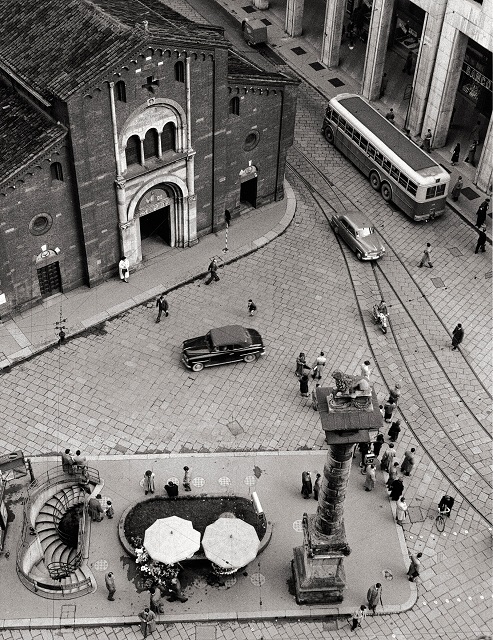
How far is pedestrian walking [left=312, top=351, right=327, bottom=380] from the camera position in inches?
1732

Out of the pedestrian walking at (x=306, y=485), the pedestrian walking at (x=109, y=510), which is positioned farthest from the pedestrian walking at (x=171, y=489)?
the pedestrian walking at (x=306, y=485)

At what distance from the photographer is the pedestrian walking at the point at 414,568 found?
36.2 metres

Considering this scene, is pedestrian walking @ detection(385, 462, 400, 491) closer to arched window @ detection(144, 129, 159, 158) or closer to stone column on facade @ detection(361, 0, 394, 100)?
arched window @ detection(144, 129, 159, 158)

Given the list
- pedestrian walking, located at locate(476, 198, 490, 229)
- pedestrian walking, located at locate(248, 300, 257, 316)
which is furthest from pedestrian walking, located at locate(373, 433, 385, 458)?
pedestrian walking, located at locate(476, 198, 490, 229)

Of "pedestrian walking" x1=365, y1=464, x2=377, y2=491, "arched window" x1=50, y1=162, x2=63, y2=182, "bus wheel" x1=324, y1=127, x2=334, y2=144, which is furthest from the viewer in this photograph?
"bus wheel" x1=324, y1=127, x2=334, y2=144

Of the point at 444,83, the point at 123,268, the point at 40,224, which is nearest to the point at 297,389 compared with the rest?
the point at 123,268

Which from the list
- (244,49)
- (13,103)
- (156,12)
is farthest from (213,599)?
(244,49)

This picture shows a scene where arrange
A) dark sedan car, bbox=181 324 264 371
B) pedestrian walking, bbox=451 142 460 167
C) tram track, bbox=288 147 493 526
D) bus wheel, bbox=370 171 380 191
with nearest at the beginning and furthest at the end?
1. tram track, bbox=288 147 493 526
2. dark sedan car, bbox=181 324 264 371
3. bus wheel, bbox=370 171 380 191
4. pedestrian walking, bbox=451 142 460 167

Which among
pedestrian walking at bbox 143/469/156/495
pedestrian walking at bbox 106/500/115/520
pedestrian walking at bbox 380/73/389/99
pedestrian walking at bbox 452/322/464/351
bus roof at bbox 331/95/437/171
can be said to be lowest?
pedestrian walking at bbox 106/500/115/520

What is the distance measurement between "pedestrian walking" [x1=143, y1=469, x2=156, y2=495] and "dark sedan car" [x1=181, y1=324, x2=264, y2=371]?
7.28 m

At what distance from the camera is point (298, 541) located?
1501 inches

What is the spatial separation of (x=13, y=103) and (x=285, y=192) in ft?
60.5

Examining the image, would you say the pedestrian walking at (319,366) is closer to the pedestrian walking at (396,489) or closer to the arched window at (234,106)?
the pedestrian walking at (396,489)

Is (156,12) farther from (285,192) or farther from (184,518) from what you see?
(184,518)
